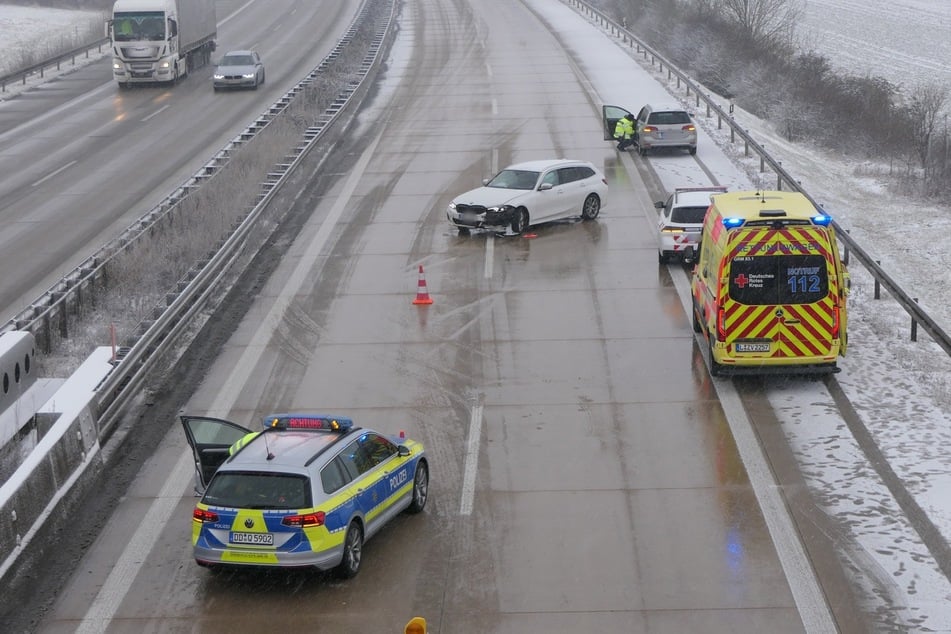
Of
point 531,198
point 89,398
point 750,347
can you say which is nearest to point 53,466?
point 89,398

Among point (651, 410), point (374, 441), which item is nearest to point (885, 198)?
point (651, 410)

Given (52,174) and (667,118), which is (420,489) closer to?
(667,118)

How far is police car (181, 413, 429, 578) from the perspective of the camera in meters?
11.6

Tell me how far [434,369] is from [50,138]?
2772cm

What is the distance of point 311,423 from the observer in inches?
510

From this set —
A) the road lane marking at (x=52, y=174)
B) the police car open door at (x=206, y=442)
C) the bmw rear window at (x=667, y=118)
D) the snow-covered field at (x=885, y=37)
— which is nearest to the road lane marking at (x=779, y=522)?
the police car open door at (x=206, y=442)

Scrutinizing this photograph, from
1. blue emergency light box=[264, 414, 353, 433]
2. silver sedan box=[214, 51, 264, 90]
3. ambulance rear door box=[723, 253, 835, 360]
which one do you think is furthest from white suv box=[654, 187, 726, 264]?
silver sedan box=[214, 51, 264, 90]

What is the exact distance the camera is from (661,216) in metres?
24.9

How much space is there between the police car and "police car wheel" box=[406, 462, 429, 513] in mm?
459

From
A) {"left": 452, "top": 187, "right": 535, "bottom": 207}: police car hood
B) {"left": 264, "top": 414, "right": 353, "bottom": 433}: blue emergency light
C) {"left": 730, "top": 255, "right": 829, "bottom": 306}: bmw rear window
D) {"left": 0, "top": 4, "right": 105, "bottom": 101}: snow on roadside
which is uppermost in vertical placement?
{"left": 730, "top": 255, "right": 829, "bottom": 306}: bmw rear window

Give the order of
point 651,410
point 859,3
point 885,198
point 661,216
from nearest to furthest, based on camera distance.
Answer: point 651,410 < point 661,216 < point 885,198 < point 859,3

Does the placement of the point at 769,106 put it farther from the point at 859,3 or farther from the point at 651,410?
the point at 859,3

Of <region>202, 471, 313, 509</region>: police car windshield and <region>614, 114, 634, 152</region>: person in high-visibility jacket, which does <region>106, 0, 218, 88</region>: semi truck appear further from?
<region>202, 471, 313, 509</region>: police car windshield

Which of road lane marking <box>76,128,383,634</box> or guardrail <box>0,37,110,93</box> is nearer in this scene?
road lane marking <box>76,128,383,634</box>
